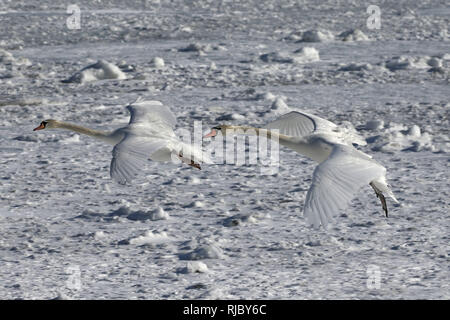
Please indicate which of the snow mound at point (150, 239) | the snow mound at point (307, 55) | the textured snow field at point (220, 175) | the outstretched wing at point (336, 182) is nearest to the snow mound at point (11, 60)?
the textured snow field at point (220, 175)

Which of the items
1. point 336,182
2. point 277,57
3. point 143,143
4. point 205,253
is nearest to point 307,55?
point 277,57

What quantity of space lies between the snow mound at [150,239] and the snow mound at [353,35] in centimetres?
1042

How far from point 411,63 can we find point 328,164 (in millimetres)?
8290

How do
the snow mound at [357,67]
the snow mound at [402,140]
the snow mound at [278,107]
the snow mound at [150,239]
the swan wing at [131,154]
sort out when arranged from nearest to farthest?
the swan wing at [131,154] < the snow mound at [150,239] < the snow mound at [402,140] < the snow mound at [278,107] < the snow mound at [357,67]

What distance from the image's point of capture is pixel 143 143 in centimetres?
853

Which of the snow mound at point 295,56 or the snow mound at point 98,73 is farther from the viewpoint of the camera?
the snow mound at point 295,56

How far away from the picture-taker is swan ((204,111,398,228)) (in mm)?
6781

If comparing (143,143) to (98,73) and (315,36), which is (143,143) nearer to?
(98,73)

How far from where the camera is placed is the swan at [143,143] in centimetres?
792

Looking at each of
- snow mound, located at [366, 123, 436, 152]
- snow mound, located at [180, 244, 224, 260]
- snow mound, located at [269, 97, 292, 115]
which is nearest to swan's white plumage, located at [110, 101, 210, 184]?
snow mound, located at [180, 244, 224, 260]

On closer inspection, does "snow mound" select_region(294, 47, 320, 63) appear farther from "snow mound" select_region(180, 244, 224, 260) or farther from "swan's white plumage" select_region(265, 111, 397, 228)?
"snow mound" select_region(180, 244, 224, 260)

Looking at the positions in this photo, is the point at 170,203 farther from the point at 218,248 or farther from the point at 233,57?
the point at 233,57

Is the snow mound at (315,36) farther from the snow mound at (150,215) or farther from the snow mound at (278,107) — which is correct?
the snow mound at (150,215)

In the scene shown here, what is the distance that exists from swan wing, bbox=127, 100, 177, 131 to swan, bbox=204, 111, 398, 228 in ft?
1.59
